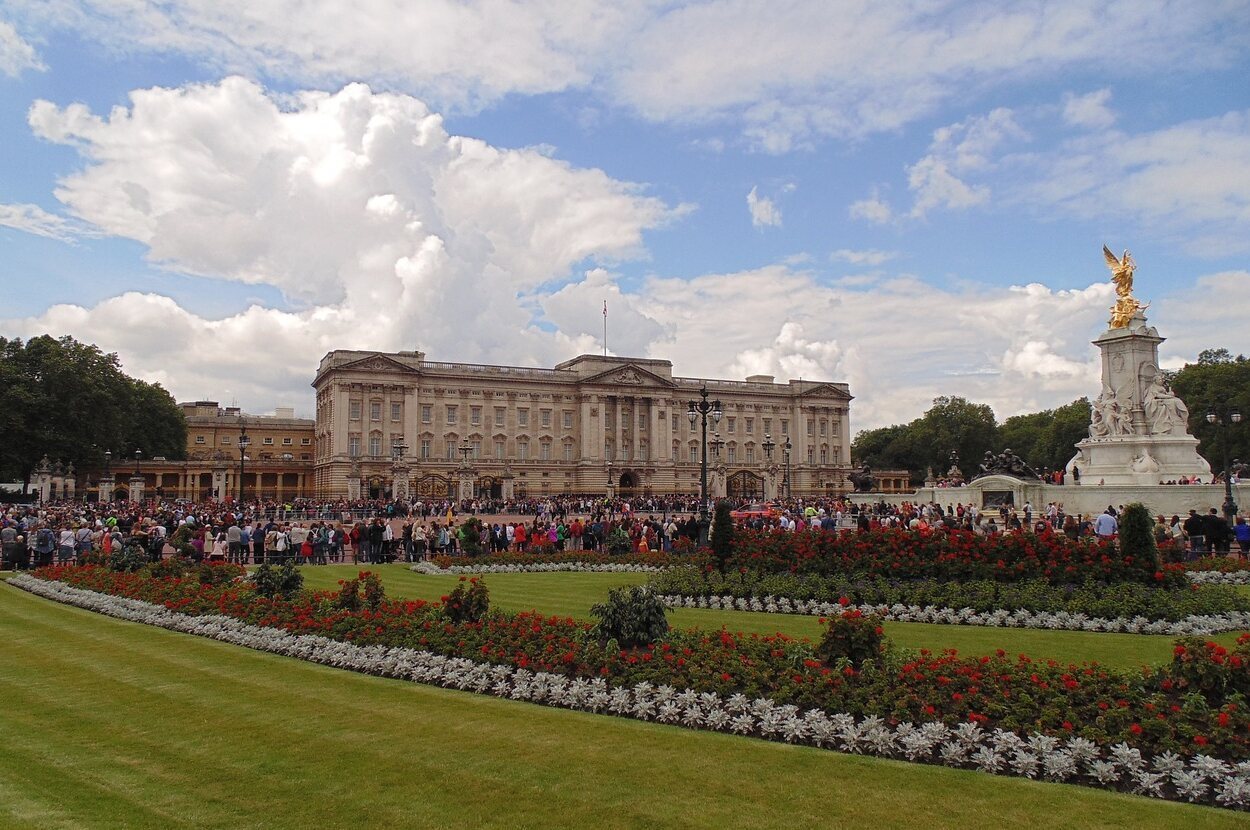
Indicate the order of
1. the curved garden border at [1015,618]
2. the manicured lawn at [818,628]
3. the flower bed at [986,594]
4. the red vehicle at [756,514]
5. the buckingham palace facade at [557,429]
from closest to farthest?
the manicured lawn at [818,628] < the curved garden border at [1015,618] < the flower bed at [986,594] < the red vehicle at [756,514] < the buckingham palace facade at [557,429]

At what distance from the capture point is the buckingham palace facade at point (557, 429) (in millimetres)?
81938

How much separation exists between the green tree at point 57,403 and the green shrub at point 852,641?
68.4 m

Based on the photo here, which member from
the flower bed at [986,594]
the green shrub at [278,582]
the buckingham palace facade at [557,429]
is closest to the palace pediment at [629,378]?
the buckingham palace facade at [557,429]

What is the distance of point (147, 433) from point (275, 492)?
1312cm

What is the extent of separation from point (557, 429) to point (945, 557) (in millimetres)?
76958

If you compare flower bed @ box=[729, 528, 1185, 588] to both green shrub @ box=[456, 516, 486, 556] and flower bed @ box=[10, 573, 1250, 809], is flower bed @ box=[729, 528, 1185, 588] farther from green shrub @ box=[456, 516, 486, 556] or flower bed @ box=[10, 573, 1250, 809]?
green shrub @ box=[456, 516, 486, 556]

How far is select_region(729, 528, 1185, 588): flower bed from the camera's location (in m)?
14.9

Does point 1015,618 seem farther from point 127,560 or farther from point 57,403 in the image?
point 57,403

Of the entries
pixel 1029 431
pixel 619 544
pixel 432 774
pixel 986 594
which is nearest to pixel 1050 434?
pixel 1029 431

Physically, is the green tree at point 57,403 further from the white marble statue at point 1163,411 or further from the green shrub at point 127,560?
the white marble statue at point 1163,411

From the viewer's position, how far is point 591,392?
302 feet

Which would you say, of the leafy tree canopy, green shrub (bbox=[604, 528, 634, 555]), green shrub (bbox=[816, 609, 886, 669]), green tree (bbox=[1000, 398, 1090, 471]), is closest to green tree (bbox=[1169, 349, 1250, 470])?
the leafy tree canopy

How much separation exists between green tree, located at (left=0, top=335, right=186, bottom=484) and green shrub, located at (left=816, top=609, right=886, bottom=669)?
68429 mm

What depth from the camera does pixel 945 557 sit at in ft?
52.5
